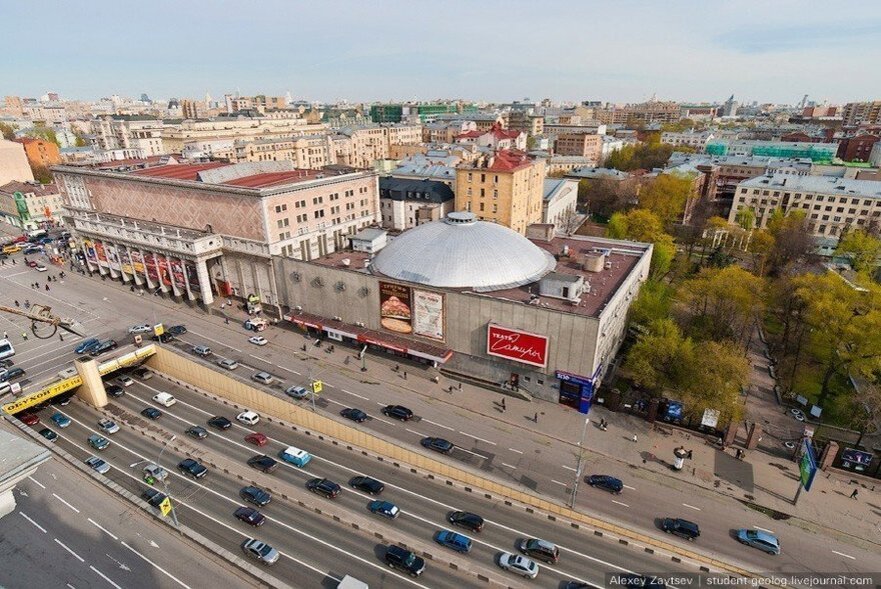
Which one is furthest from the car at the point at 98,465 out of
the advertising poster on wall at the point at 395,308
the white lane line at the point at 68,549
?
the advertising poster on wall at the point at 395,308

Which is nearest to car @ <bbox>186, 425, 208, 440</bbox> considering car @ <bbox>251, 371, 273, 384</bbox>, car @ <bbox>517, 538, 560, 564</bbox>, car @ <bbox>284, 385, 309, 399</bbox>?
car @ <bbox>251, 371, 273, 384</bbox>

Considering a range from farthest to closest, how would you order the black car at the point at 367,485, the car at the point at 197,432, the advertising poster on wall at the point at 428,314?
1. the advertising poster on wall at the point at 428,314
2. the car at the point at 197,432
3. the black car at the point at 367,485

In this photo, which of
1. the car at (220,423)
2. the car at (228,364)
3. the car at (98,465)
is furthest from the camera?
the car at (228,364)

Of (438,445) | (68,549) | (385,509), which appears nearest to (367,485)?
(385,509)

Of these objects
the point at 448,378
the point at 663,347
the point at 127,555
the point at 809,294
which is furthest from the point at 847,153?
the point at 127,555

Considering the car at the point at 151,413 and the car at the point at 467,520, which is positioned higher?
the car at the point at 467,520

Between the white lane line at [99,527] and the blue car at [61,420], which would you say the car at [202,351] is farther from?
the white lane line at [99,527]

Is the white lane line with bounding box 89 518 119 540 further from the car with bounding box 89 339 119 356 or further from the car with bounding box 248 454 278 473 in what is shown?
the car with bounding box 89 339 119 356
